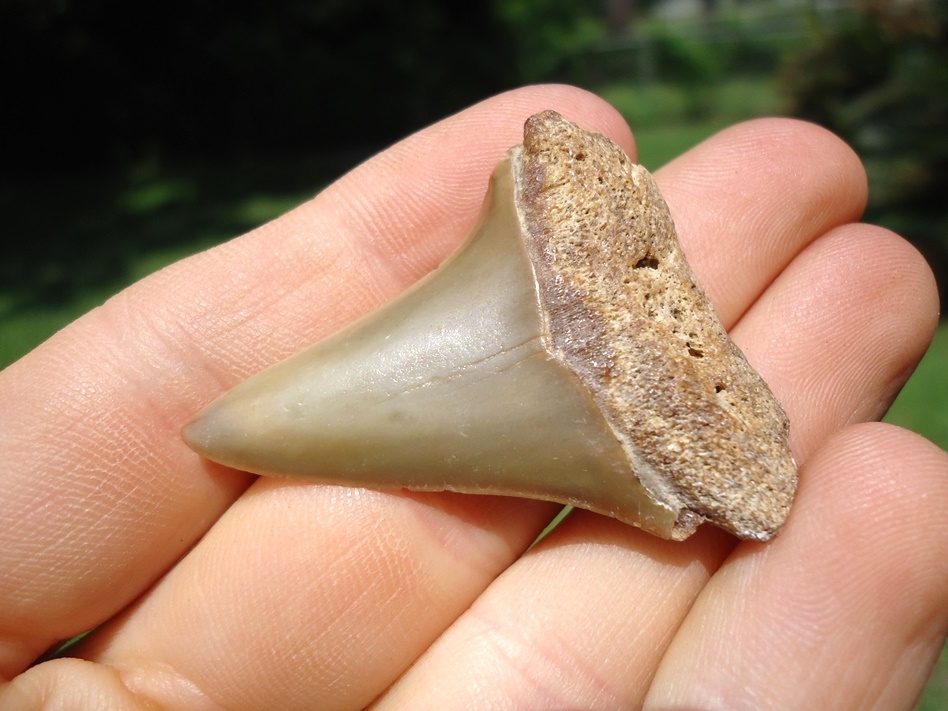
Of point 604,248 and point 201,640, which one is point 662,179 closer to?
point 604,248

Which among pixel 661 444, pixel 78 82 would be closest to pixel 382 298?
pixel 661 444

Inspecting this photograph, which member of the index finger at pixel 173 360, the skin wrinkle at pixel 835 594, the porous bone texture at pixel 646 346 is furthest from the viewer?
the index finger at pixel 173 360

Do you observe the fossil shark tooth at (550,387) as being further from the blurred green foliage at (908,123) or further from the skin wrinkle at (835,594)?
the blurred green foliage at (908,123)

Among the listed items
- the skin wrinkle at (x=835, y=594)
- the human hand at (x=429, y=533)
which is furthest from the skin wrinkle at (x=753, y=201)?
the skin wrinkle at (x=835, y=594)

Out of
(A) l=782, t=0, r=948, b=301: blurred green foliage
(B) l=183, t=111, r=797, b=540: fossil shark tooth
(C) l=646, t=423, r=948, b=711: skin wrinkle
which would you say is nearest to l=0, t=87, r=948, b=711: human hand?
(C) l=646, t=423, r=948, b=711: skin wrinkle

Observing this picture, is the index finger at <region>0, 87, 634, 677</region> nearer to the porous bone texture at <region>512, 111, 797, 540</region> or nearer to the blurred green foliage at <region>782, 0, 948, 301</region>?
the porous bone texture at <region>512, 111, 797, 540</region>

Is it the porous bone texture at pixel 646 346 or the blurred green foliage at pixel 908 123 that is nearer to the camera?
the porous bone texture at pixel 646 346
